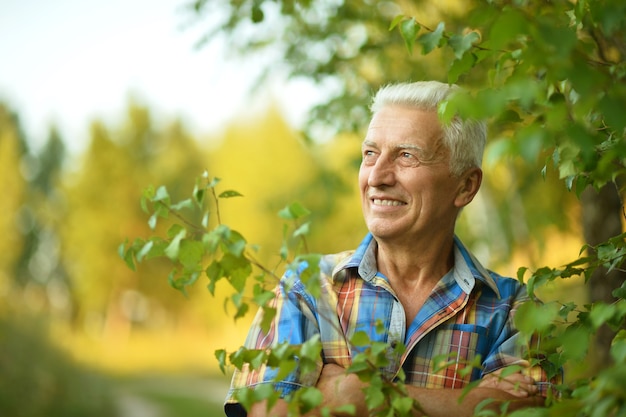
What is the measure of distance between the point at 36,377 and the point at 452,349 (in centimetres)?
1206

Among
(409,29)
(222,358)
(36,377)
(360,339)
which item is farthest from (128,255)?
(36,377)

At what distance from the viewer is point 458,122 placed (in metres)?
2.54

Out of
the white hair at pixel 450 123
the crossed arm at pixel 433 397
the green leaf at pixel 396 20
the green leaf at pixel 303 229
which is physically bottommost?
the crossed arm at pixel 433 397

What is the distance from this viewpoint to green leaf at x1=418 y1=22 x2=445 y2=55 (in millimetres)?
1874

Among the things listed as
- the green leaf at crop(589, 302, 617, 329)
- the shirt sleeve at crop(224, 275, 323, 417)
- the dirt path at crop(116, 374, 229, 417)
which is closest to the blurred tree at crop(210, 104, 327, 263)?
the dirt path at crop(116, 374, 229, 417)

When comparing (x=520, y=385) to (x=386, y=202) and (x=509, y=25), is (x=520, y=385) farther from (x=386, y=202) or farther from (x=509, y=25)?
(x=509, y=25)

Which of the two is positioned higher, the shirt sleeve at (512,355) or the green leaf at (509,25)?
the green leaf at (509,25)

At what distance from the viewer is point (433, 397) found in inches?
85.6

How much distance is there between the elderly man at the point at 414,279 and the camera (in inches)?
92.6

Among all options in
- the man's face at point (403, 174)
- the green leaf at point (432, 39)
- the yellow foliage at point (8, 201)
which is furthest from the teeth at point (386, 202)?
the yellow foliage at point (8, 201)

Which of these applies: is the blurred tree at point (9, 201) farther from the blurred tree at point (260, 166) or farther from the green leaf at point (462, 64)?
the green leaf at point (462, 64)

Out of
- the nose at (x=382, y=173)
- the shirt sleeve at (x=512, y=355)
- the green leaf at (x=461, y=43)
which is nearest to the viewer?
the green leaf at (x=461, y=43)

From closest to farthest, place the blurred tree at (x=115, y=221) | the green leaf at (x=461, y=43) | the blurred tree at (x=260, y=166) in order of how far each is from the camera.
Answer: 1. the green leaf at (x=461, y=43)
2. the blurred tree at (x=260, y=166)
3. the blurred tree at (x=115, y=221)

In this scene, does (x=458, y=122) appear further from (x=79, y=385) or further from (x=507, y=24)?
(x=79, y=385)
